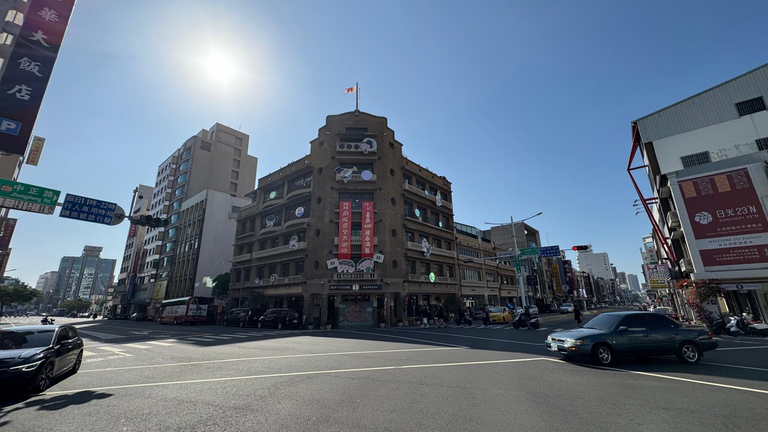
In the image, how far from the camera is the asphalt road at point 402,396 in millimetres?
4871

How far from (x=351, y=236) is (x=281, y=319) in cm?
1026

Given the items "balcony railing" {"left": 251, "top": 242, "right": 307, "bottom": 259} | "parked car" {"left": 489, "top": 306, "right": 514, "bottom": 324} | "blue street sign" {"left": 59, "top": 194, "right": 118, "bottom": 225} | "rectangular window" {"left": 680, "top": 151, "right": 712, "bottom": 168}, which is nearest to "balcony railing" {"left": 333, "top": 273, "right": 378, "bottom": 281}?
"balcony railing" {"left": 251, "top": 242, "right": 307, "bottom": 259}

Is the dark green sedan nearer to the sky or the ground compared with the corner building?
nearer to the ground

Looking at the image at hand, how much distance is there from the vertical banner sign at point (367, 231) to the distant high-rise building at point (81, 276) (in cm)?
19787

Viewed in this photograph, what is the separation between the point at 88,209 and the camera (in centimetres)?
1402

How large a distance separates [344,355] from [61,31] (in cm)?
2054

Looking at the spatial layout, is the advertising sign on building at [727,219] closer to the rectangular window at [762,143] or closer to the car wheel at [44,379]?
the rectangular window at [762,143]

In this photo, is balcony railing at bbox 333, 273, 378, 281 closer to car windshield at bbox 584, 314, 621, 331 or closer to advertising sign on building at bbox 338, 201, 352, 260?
advertising sign on building at bbox 338, 201, 352, 260

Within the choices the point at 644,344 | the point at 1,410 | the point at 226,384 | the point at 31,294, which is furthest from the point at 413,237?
the point at 31,294

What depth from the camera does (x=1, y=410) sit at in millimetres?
5680

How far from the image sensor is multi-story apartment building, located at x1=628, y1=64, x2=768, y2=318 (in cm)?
2125

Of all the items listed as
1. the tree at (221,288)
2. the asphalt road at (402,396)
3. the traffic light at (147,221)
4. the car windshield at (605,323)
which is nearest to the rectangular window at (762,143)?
the asphalt road at (402,396)

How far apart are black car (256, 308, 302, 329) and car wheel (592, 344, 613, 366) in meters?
24.3

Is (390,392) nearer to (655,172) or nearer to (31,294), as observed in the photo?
(655,172)
